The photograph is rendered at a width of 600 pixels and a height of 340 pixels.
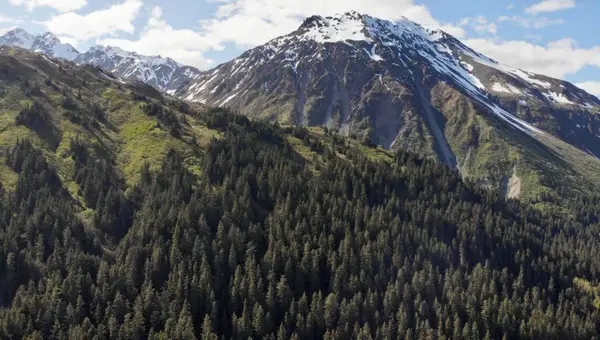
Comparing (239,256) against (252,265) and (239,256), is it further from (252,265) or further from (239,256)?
(252,265)

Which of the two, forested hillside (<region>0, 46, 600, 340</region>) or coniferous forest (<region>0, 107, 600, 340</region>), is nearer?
coniferous forest (<region>0, 107, 600, 340</region>)

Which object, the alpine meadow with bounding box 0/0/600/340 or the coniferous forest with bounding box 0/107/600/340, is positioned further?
the alpine meadow with bounding box 0/0/600/340

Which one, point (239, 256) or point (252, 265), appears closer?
point (252, 265)

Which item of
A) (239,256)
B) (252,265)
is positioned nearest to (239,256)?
(239,256)

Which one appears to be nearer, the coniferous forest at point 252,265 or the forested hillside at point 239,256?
the coniferous forest at point 252,265
